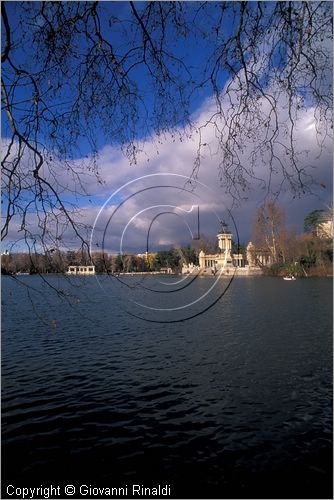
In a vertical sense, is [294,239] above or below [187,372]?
above

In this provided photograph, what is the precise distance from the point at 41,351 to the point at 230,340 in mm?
9171

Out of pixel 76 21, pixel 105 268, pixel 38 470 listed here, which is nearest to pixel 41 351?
pixel 38 470

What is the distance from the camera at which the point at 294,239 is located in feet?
324

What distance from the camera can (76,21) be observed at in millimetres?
3738

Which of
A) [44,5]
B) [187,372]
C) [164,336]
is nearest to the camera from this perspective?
[44,5]

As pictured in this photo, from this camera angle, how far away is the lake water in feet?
24.2

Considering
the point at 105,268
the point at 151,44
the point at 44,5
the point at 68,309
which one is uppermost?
the point at 44,5

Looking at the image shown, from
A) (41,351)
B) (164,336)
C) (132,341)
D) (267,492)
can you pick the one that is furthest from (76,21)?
(164,336)

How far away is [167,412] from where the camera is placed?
34.6ft

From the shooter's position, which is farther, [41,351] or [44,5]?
[41,351]

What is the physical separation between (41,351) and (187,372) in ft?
24.2

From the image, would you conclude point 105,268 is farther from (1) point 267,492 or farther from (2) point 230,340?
(2) point 230,340

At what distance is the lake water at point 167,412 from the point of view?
24.2ft

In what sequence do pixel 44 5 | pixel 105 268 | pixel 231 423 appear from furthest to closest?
pixel 231 423 < pixel 105 268 < pixel 44 5
